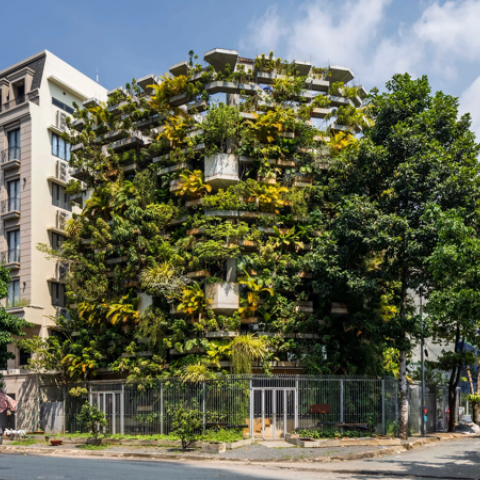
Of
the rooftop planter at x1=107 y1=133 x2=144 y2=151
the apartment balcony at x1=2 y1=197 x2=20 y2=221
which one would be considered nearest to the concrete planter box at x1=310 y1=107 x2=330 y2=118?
the rooftop planter at x1=107 y1=133 x2=144 y2=151

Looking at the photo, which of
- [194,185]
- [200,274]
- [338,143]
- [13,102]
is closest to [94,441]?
[200,274]

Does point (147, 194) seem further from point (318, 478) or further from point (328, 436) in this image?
point (318, 478)

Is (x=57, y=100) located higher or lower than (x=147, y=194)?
higher

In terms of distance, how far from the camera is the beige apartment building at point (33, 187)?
38156 millimetres

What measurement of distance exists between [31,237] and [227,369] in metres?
16.8

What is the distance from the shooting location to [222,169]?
31.9 metres

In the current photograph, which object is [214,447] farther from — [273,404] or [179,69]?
[179,69]

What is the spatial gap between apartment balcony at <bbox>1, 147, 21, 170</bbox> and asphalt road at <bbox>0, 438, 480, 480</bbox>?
80.0 ft

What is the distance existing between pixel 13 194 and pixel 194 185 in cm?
1555

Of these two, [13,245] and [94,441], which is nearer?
[94,441]

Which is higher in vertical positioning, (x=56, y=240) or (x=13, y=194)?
(x=13, y=194)

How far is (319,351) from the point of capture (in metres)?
29.9

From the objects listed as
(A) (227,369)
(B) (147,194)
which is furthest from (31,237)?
(A) (227,369)

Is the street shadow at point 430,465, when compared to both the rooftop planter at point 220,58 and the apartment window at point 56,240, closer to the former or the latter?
the rooftop planter at point 220,58
